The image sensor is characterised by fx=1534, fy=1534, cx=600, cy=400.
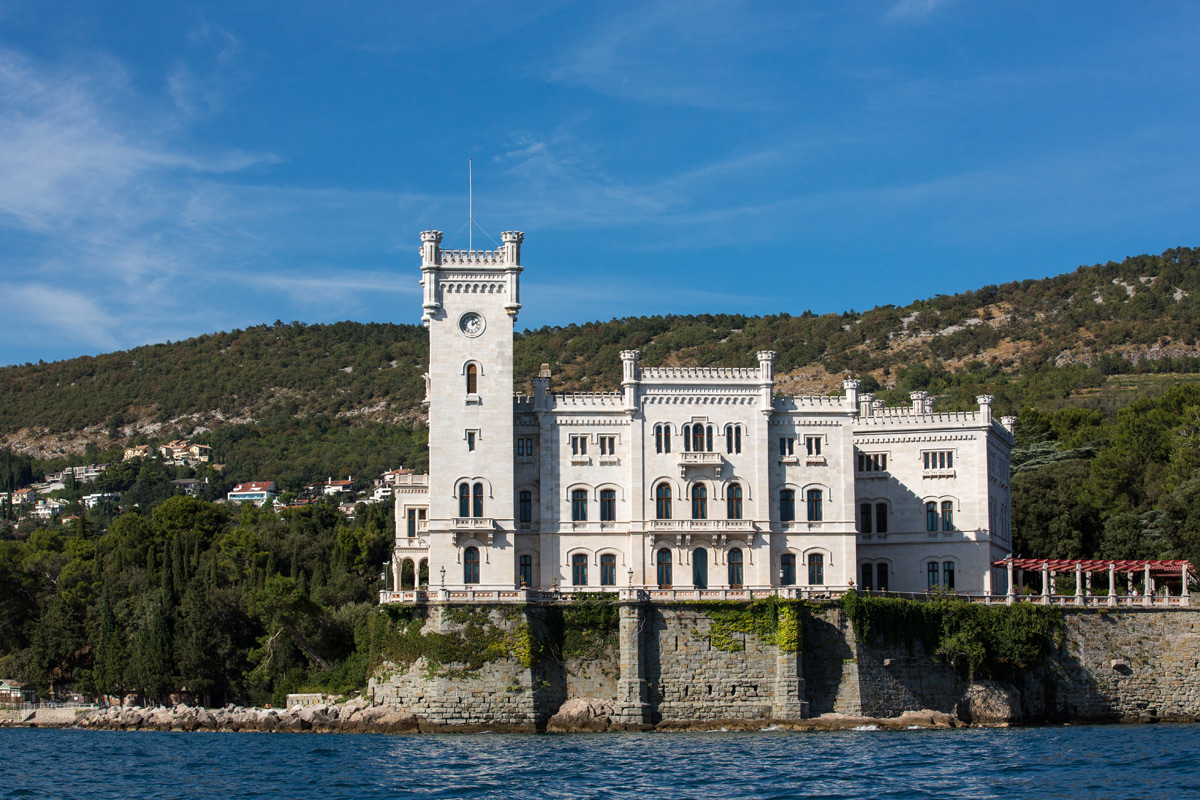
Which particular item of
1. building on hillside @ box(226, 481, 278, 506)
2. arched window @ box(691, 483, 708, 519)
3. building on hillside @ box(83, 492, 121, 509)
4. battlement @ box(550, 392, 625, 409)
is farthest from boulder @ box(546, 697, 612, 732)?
building on hillside @ box(83, 492, 121, 509)

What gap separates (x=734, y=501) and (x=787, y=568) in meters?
4.04

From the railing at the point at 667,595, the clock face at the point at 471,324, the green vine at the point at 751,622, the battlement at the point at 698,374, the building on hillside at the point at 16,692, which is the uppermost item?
the clock face at the point at 471,324

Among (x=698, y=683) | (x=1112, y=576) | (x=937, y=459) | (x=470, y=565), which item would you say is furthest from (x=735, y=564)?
(x=1112, y=576)

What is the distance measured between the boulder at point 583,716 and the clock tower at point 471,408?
746 cm

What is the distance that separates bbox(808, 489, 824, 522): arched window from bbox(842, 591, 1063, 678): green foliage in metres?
7.24

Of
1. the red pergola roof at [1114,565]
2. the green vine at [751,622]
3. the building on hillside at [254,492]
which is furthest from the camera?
the building on hillside at [254,492]

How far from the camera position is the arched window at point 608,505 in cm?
7075

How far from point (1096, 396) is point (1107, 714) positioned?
2642 inches

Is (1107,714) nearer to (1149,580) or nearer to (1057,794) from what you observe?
(1149,580)

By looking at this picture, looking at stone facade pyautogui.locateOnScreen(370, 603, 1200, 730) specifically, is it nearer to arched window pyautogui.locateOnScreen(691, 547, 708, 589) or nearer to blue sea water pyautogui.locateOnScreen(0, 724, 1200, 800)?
blue sea water pyautogui.locateOnScreen(0, 724, 1200, 800)

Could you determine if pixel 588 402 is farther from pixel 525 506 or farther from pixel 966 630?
pixel 966 630

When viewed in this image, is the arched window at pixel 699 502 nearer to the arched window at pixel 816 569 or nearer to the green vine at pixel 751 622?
the arched window at pixel 816 569

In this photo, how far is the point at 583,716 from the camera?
62281 millimetres

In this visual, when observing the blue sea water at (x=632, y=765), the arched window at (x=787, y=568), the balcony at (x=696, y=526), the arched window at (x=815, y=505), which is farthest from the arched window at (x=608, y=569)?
the blue sea water at (x=632, y=765)
